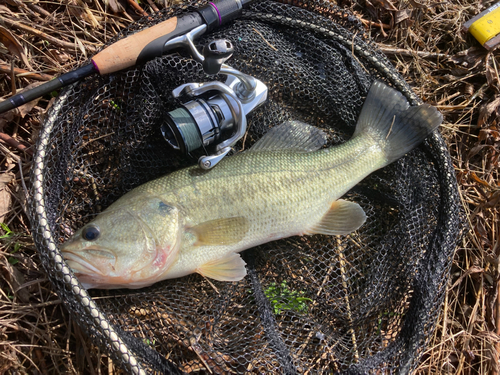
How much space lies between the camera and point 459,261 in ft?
10.1

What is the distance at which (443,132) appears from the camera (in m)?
3.25

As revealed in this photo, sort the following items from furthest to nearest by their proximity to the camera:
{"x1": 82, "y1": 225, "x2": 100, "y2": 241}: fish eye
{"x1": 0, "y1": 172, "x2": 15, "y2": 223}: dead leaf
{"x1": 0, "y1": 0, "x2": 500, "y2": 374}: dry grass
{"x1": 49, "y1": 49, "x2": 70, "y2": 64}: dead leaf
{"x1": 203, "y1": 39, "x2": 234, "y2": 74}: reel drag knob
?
{"x1": 49, "y1": 49, "x2": 70, "y2": 64}: dead leaf
{"x1": 0, "y1": 172, "x2": 15, "y2": 223}: dead leaf
{"x1": 0, "y1": 0, "x2": 500, "y2": 374}: dry grass
{"x1": 82, "y1": 225, "x2": 100, "y2": 241}: fish eye
{"x1": 203, "y1": 39, "x2": 234, "y2": 74}: reel drag knob

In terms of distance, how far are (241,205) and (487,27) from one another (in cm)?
297

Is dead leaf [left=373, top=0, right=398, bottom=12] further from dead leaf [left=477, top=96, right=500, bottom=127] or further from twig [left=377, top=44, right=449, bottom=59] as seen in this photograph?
dead leaf [left=477, top=96, right=500, bottom=127]

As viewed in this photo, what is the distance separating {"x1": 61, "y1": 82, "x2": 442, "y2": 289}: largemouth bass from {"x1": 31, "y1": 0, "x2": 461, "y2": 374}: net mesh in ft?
0.65

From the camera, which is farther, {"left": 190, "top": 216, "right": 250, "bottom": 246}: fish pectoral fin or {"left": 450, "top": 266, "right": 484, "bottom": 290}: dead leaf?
{"left": 450, "top": 266, "right": 484, "bottom": 290}: dead leaf

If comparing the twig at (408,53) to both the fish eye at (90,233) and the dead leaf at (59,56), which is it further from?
the fish eye at (90,233)

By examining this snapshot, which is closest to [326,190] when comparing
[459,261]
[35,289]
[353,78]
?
[353,78]

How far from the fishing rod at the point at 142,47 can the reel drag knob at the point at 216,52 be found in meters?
0.41

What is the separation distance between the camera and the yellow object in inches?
127

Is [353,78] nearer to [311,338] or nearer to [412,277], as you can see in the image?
[412,277]

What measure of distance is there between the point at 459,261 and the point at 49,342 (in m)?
3.35

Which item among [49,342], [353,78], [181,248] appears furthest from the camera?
[353,78]

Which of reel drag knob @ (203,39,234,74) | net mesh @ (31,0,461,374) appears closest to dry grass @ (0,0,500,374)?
net mesh @ (31,0,461,374)
